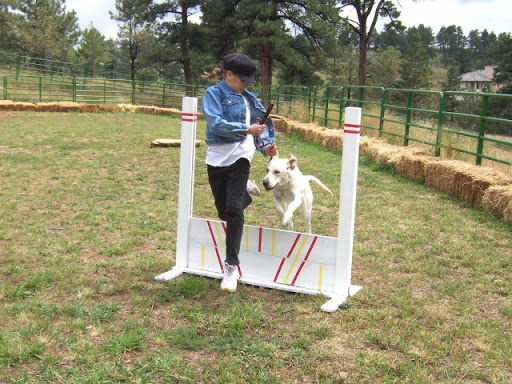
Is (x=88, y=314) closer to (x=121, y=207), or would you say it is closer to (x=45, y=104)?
(x=121, y=207)

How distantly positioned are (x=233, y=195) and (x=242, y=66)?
1001 millimetres

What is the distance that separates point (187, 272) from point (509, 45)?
176ft

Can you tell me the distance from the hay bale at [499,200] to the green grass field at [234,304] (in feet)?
0.44

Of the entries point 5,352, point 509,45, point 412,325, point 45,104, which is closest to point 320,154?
point 412,325

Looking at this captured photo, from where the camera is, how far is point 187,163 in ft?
14.9

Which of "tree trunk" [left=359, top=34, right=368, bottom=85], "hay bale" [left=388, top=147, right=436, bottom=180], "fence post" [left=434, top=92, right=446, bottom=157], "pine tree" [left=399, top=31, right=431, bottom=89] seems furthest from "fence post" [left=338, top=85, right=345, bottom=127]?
"pine tree" [left=399, top=31, right=431, bottom=89]

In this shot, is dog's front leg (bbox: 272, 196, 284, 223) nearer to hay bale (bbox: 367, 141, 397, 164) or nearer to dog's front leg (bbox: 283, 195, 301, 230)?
dog's front leg (bbox: 283, 195, 301, 230)

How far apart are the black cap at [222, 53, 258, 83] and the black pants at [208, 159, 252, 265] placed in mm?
652

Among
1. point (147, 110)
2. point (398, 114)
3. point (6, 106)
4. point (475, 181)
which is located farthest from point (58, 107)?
point (475, 181)

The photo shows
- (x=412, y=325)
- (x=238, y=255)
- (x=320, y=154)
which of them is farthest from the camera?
(x=320, y=154)

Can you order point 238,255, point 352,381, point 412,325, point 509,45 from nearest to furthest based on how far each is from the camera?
point 352,381 < point 412,325 < point 238,255 < point 509,45

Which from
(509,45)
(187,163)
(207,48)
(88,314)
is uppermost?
(509,45)

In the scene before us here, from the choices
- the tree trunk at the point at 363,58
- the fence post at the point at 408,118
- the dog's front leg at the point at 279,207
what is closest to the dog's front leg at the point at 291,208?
the dog's front leg at the point at 279,207

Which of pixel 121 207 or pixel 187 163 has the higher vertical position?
pixel 187 163
